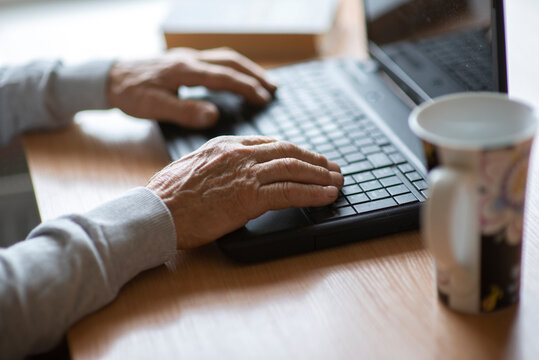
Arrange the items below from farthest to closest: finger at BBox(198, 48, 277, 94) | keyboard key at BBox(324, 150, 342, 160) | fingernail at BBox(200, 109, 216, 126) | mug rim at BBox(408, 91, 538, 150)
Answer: finger at BBox(198, 48, 277, 94) → fingernail at BBox(200, 109, 216, 126) → keyboard key at BBox(324, 150, 342, 160) → mug rim at BBox(408, 91, 538, 150)

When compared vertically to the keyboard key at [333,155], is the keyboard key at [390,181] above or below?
below

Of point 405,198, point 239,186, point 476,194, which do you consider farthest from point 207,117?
point 476,194

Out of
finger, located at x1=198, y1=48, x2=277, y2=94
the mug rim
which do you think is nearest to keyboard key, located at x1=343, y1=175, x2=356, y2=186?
the mug rim

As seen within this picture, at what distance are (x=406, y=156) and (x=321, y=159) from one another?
0.41 ft

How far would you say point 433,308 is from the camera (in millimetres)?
563

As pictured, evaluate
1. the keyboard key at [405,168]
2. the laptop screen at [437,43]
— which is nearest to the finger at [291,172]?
the keyboard key at [405,168]

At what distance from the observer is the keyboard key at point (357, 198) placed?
674 millimetres

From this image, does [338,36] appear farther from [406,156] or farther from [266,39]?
[406,156]

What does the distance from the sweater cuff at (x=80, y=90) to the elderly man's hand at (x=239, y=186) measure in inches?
13.5

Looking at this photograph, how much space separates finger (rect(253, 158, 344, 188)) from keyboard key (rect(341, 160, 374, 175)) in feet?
0.18

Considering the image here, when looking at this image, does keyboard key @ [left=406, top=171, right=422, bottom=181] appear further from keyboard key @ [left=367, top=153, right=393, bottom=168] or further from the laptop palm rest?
the laptop palm rest

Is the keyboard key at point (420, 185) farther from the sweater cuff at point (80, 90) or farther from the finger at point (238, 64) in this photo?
the sweater cuff at point (80, 90)

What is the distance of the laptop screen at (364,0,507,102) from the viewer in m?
0.65

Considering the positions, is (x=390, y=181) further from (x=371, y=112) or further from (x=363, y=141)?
(x=371, y=112)
